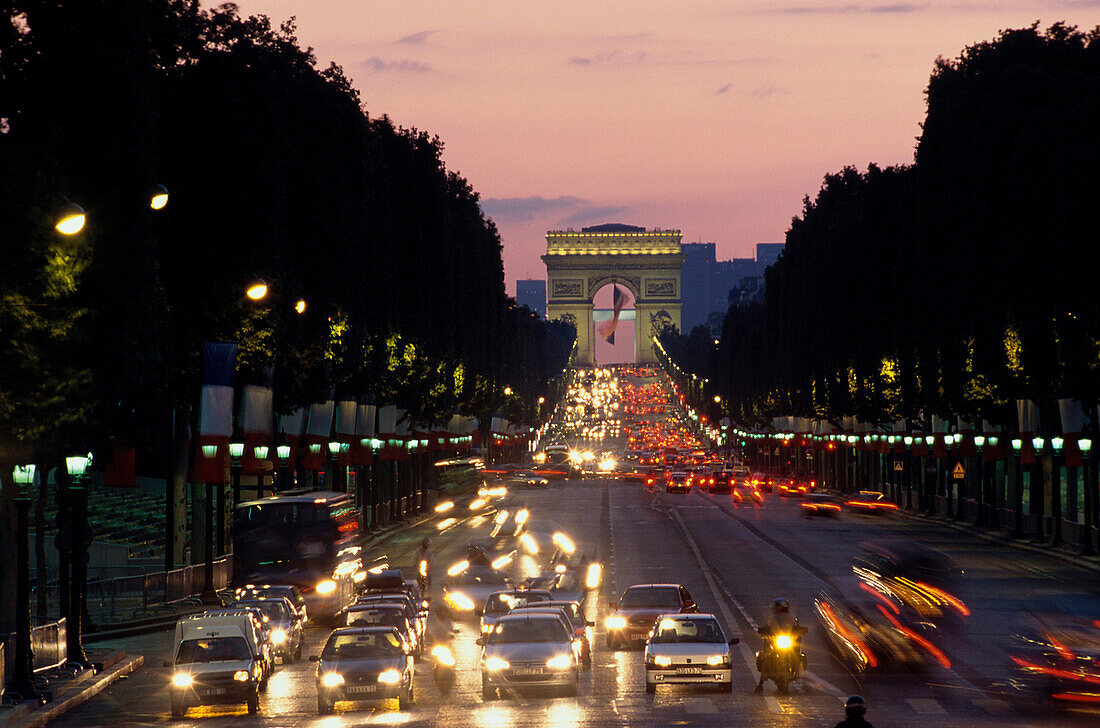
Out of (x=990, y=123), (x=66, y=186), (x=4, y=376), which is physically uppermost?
(x=990, y=123)

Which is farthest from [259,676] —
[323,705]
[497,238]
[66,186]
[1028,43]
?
[497,238]

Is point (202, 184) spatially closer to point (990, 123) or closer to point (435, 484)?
point (990, 123)

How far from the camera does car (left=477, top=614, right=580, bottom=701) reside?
2700 cm

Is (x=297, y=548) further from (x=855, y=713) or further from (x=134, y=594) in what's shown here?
(x=855, y=713)

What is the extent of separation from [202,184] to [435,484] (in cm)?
6105

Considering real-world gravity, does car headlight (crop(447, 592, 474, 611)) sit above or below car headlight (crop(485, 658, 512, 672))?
below

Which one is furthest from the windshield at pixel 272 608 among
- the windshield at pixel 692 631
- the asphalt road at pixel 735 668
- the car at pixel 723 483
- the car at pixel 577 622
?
the car at pixel 723 483

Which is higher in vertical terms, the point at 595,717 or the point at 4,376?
the point at 4,376

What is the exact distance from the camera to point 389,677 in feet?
86.9

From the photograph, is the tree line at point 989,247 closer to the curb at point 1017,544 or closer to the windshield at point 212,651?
the curb at point 1017,544

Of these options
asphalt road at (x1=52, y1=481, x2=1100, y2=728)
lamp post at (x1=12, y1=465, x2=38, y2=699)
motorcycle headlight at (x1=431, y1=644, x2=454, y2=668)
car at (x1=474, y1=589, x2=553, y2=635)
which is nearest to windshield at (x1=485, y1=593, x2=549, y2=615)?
car at (x1=474, y1=589, x2=553, y2=635)

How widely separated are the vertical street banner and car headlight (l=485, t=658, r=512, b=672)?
1861 cm

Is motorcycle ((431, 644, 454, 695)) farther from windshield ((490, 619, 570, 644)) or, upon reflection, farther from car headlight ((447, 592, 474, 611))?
car headlight ((447, 592, 474, 611))

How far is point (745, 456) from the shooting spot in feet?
652
